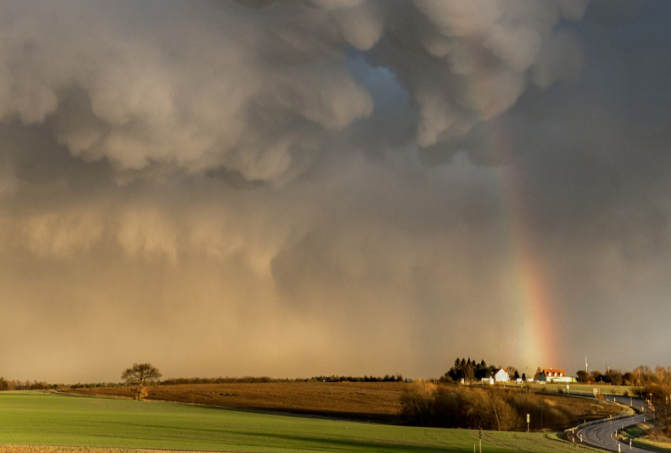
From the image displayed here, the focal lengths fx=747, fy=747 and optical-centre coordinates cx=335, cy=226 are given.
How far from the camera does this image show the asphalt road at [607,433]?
10050 cm

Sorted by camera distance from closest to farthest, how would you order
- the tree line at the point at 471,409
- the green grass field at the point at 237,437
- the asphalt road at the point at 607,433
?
1. the green grass field at the point at 237,437
2. the asphalt road at the point at 607,433
3. the tree line at the point at 471,409

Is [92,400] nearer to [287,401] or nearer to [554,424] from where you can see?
[287,401]

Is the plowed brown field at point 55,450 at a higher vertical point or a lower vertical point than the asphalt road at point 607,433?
lower

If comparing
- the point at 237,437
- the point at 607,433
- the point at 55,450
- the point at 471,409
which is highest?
the point at 471,409

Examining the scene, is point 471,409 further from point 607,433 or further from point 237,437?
point 237,437

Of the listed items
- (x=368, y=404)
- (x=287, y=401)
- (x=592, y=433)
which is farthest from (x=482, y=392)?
(x=287, y=401)

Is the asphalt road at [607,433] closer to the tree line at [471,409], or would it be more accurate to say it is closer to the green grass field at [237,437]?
the green grass field at [237,437]

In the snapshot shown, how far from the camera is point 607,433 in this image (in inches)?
4867

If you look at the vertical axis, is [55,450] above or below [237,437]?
below

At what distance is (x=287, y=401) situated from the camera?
185625mm

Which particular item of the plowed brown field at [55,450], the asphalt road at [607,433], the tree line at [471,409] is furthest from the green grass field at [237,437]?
the tree line at [471,409]

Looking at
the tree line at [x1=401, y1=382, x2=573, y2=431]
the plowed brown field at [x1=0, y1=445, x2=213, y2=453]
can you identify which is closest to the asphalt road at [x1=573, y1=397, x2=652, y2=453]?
the tree line at [x1=401, y1=382, x2=573, y2=431]

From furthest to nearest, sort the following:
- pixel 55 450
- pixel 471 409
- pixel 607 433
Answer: pixel 471 409 < pixel 607 433 < pixel 55 450

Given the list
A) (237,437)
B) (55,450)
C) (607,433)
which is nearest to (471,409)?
(607,433)
